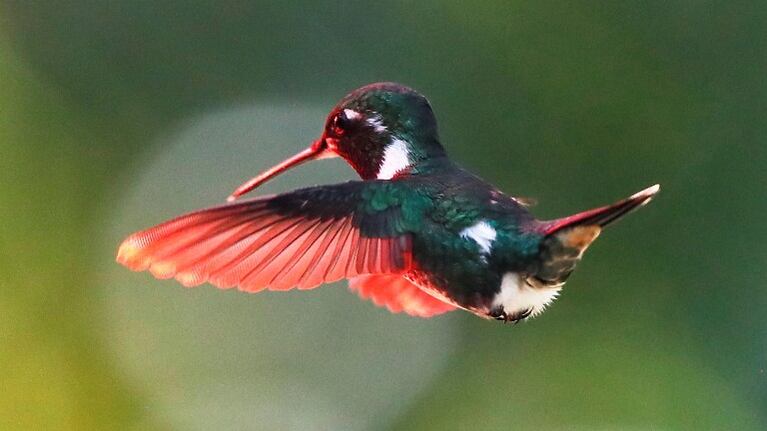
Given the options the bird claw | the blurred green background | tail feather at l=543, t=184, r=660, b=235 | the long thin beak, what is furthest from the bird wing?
the blurred green background

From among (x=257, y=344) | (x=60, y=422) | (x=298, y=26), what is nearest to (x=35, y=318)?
(x=60, y=422)

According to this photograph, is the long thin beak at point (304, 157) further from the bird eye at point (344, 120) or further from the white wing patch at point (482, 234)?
the white wing patch at point (482, 234)

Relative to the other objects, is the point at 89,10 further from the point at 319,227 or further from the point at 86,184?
the point at 319,227

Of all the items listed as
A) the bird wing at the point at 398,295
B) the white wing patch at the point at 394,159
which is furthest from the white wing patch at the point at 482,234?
the bird wing at the point at 398,295

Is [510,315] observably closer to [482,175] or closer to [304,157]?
[304,157]

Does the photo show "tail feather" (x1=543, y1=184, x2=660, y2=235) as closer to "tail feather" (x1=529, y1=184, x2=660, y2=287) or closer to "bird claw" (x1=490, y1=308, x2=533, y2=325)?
"tail feather" (x1=529, y1=184, x2=660, y2=287)

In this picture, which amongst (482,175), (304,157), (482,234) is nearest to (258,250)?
(482,234)
